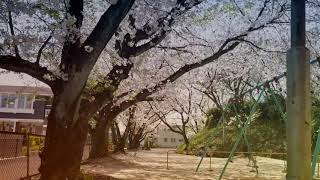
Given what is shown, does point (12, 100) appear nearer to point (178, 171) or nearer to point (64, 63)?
point (178, 171)

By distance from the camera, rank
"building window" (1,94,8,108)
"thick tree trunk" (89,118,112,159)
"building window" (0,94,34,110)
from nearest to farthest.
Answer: "thick tree trunk" (89,118,112,159) → "building window" (0,94,34,110) → "building window" (1,94,8,108)

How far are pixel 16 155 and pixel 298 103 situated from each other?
11.8 metres

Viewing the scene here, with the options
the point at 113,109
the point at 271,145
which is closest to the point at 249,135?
the point at 271,145

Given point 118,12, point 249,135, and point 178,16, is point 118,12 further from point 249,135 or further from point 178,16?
point 249,135

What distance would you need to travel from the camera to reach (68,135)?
376 inches

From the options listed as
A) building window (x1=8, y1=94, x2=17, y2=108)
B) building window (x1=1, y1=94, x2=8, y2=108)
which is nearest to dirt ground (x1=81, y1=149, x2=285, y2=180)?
building window (x1=8, y1=94, x2=17, y2=108)

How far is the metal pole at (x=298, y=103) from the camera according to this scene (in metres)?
4.36

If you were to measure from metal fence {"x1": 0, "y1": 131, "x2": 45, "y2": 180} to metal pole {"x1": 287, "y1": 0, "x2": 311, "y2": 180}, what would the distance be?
383 inches

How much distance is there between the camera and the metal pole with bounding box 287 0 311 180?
436cm

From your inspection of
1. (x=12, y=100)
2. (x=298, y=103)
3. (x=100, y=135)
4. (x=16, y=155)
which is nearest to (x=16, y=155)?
(x=16, y=155)

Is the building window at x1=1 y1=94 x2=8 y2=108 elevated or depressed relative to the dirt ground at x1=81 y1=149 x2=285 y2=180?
elevated

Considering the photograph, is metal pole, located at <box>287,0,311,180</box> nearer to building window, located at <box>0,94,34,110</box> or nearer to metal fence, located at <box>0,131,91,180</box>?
metal fence, located at <box>0,131,91,180</box>

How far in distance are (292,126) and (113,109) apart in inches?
768

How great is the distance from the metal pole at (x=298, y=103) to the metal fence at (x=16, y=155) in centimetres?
974
